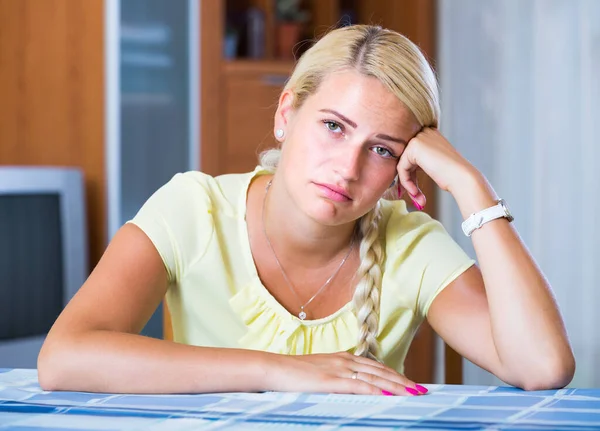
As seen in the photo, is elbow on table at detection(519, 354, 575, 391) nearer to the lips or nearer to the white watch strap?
the white watch strap

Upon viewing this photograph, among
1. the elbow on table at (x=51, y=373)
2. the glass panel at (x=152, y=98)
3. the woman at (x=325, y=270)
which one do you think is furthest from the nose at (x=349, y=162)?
the glass panel at (x=152, y=98)

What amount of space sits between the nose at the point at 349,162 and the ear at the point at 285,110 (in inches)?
7.7

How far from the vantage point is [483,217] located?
133 cm

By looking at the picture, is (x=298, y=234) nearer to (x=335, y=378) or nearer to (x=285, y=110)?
(x=285, y=110)

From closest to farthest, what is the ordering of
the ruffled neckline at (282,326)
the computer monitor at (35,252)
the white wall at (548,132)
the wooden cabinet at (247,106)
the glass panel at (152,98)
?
1. the ruffled neckline at (282,326)
2. the white wall at (548,132)
3. the computer monitor at (35,252)
4. the glass panel at (152,98)
5. the wooden cabinet at (247,106)

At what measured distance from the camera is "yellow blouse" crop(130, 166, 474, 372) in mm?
1430

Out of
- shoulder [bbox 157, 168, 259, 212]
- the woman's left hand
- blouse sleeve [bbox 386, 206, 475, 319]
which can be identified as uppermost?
the woman's left hand

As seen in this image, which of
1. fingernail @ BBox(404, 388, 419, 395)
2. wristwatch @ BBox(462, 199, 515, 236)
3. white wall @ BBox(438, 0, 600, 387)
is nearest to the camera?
fingernail @ BBox(404, 388, 419, 395)

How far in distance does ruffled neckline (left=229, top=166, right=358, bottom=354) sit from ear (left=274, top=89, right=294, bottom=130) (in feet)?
0.85

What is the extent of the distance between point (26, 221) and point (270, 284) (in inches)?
55.4

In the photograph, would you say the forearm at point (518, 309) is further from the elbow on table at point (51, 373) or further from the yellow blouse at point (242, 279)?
the elbow on table at point (51, 373)

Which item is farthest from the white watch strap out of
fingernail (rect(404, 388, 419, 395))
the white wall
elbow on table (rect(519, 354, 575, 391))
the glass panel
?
the glass panel

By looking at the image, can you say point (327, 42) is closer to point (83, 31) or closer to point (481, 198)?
point (481, 198)

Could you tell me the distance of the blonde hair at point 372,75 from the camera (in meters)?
1.33
